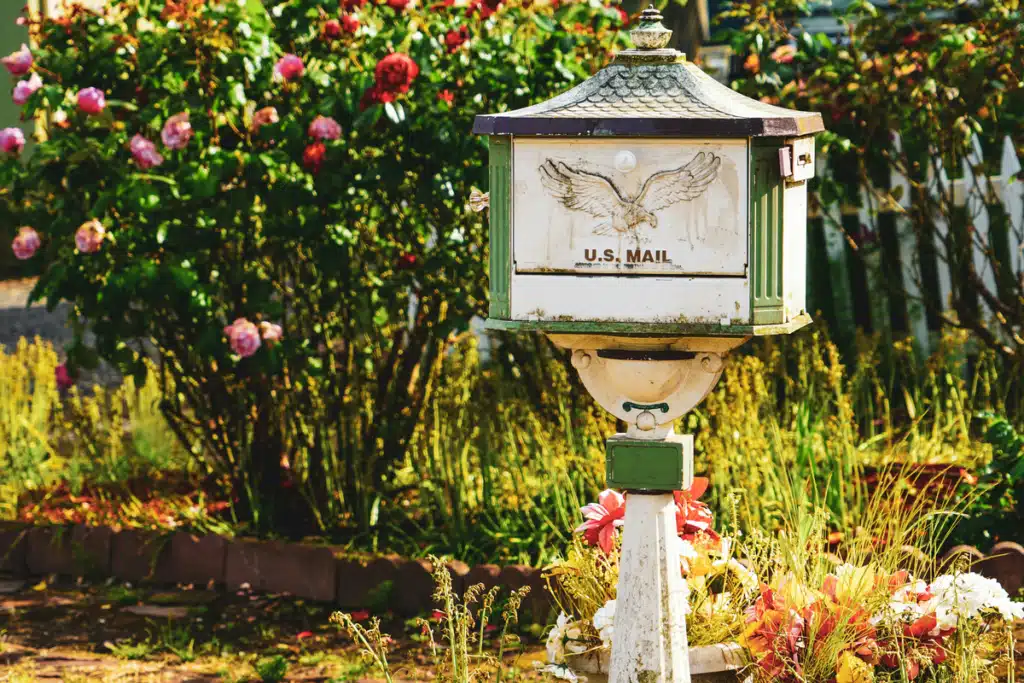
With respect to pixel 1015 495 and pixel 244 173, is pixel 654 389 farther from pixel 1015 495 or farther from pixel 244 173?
pixel 244 173

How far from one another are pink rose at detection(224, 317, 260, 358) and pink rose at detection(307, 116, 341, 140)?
685 millimetres

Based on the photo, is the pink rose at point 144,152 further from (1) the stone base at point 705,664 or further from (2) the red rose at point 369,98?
(1) the stone base at point 705,664

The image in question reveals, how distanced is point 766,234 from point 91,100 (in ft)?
8.65

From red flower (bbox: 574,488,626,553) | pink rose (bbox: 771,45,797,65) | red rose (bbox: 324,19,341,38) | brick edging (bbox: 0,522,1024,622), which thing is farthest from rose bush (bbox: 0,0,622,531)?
red flower (bbox: 574,488,626,553)

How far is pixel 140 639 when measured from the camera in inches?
196

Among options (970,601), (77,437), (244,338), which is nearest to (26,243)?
(244,338)

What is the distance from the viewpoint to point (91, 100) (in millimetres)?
4895

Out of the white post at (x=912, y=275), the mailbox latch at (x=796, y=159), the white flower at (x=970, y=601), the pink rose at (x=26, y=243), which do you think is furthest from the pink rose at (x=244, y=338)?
the white post at (x=912, y=275)

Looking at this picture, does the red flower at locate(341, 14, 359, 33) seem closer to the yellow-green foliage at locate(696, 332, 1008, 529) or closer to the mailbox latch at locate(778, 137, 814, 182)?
the yellow-green foliage at locate(696, 332, 1008, 529)

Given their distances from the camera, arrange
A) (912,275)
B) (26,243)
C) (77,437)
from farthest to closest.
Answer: (912,275), (77,437), (26,243)

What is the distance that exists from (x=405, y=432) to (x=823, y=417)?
5.12 feet

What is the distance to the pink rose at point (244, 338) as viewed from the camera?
5.00 m

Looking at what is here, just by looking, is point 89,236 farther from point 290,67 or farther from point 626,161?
point 626,161

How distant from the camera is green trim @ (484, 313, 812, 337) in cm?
315
